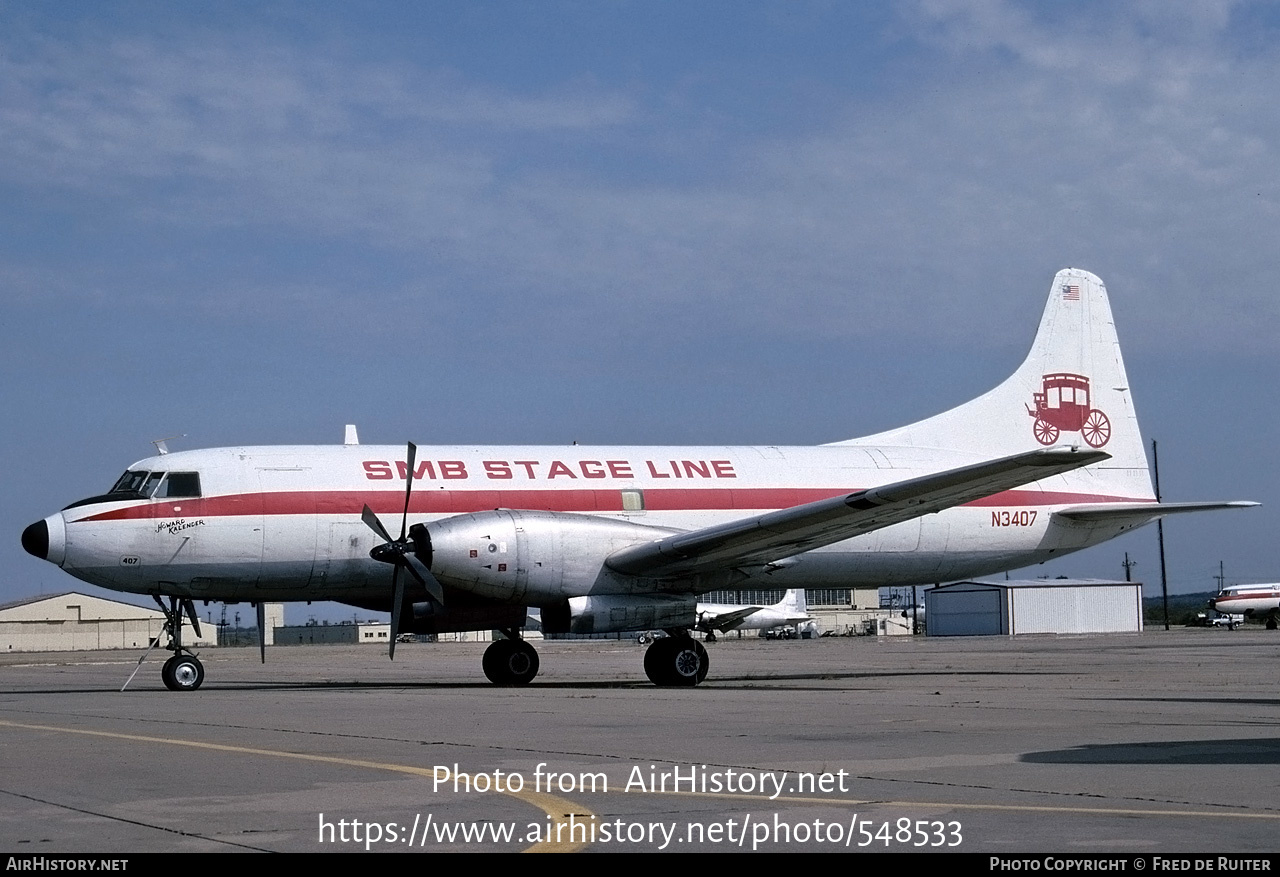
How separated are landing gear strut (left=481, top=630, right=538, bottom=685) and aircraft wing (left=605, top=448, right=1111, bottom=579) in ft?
10.7

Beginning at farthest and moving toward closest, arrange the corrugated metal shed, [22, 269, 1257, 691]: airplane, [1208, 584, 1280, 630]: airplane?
[1208, 584, 1280, 630]: airplane, the corrugated metal shed, [22, 269, 1257, 691]: airplane

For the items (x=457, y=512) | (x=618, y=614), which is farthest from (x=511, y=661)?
(x=618, y=614)

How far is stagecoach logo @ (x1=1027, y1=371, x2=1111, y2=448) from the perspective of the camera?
2953cm

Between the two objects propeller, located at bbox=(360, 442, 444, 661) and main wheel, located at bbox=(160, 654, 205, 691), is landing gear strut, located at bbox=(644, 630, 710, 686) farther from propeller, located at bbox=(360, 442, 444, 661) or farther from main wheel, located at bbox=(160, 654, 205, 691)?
main wheel, located at bbox=(160, 654, 205, 691)

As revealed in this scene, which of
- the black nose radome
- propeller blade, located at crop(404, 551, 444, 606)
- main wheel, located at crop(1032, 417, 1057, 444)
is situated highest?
main wheel, located at crop(1032, 417, 1057, 444)

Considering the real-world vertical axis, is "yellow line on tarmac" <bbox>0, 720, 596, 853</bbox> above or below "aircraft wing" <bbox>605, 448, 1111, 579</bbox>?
below

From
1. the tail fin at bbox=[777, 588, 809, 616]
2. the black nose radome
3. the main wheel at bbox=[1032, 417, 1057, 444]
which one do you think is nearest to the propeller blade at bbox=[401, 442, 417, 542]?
the black nose radome

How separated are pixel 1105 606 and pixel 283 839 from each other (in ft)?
245

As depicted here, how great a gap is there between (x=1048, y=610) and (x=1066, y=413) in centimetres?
4909

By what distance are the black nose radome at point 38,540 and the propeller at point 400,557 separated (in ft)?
16.4

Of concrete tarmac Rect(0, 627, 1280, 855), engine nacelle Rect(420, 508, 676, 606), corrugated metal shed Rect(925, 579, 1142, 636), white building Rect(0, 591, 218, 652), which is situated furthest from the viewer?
white building Rect(0, 591, 218, 652)

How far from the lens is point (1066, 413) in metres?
29.7

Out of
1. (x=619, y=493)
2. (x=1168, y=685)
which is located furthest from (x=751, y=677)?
(x=1168, y=685)

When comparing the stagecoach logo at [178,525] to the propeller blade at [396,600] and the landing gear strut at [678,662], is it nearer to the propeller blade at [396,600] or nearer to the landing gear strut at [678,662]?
the propeller blade at [396,600]
